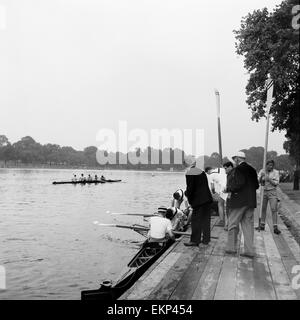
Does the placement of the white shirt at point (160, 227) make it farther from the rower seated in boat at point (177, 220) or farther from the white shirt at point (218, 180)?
the white shirt at point (218, 180)

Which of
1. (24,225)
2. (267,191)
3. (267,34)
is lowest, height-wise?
(24,225)

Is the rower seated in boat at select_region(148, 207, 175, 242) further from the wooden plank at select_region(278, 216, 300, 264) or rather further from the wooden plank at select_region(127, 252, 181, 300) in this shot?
the wooden plank at select_region(278, 216, 300, 264)

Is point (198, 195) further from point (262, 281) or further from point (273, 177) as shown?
point (262, 281)

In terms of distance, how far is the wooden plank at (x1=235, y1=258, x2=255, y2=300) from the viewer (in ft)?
20.4

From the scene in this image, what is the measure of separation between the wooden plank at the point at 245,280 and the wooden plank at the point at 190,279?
66 cm

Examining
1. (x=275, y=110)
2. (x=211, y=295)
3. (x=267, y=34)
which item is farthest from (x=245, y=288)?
(x=275, y=110)

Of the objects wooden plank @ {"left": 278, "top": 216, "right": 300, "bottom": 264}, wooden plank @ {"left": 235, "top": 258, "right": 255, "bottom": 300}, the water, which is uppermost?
wooden plank @ {"left": 235, "top": 258, "right": 255, "bottom": 300}

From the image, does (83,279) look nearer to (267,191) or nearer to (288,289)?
(267,191)

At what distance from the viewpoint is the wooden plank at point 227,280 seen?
6.21 m

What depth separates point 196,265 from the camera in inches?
320

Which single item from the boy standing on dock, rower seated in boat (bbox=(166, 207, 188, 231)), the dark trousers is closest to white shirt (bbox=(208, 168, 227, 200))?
the boy standing on dock

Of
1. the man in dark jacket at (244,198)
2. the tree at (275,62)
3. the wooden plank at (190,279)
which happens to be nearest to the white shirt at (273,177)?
the man in dark jacket at (244,198)

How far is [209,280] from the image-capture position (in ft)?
23.1
